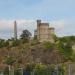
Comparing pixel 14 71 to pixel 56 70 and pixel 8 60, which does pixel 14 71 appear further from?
pixel 8 60

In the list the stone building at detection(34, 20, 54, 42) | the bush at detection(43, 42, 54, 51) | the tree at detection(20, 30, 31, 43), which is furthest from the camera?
the tree at detection(20, 30, 31, 43)

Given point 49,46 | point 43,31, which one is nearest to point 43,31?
point 43,31

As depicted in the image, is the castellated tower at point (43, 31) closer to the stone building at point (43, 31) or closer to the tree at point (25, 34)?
the stone building at point (43, 31)

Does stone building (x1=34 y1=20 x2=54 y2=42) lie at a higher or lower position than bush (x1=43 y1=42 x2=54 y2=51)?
higher

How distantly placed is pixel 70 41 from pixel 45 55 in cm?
368

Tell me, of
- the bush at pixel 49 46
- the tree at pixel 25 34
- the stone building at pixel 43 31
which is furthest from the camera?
the tree at pixel 25 34

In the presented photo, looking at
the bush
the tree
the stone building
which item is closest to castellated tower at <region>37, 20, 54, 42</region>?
the stone building

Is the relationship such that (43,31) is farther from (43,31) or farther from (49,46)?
(49,46)

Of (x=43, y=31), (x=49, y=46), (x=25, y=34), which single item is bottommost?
(x=49, y=46)

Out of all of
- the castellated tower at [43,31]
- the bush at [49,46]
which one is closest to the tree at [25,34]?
the castellated tower at [43,31]

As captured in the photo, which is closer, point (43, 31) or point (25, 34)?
point (43, 31)

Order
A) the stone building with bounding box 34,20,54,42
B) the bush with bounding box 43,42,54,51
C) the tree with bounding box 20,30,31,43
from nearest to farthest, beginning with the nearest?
1. the bush with bounding box 43,42,54,51
2. the stone building with bounding box 34,20,54,42
3. the tree with bounding box 20,30,31,43

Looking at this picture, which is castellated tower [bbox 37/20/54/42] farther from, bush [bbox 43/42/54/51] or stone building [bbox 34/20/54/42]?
bush [bbox 43/42/54/51]

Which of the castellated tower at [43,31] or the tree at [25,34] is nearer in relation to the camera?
the castellated tower at [43,31]
